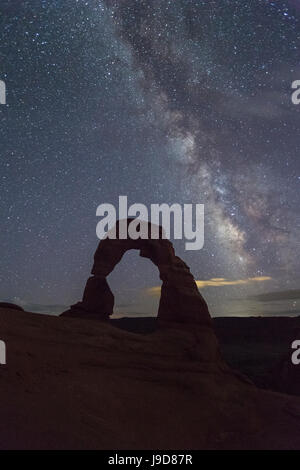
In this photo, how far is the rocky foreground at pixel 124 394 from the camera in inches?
448

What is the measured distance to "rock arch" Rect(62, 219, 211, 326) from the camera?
24609mm

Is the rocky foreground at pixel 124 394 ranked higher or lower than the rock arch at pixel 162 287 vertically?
lower

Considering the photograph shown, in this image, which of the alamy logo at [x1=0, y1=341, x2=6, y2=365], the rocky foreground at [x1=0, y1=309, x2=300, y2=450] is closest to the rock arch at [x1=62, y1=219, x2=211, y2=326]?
the rocky foreground at [x1=0, y1=309, x2=300, y2=450]

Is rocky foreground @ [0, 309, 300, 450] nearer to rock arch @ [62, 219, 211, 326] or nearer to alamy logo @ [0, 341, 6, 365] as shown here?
alamy logo @ [0, 341, 6, 365]

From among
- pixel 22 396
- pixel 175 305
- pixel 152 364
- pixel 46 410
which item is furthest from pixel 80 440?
pixel 175 305

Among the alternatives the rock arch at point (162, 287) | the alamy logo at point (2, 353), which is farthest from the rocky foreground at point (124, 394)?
the rock arch at point (162, 287)

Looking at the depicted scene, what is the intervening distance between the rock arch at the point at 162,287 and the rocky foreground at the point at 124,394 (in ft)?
4.52

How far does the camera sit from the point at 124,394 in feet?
52.6

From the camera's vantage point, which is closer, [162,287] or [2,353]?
[2,353]

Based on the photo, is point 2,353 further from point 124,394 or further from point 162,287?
point 162,287

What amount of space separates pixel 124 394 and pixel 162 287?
414 inches

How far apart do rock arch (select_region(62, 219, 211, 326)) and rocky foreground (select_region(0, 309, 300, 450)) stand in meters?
1.38

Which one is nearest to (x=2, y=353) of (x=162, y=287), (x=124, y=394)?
(x=124, y=394)

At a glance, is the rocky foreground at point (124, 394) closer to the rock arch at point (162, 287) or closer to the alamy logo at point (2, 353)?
the alamy logo at point (2, 353)
